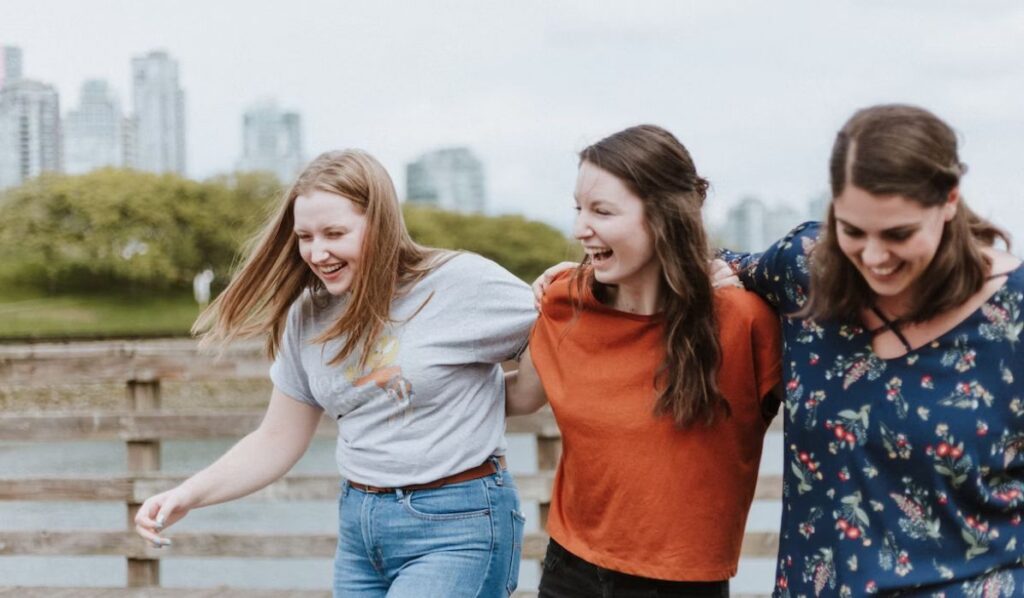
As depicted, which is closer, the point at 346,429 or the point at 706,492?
the point at 706,492

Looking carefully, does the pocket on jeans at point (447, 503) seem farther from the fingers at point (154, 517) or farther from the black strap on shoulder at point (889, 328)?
the black strap on shoulder at point (889, 328)

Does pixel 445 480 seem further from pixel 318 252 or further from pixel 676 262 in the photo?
pixel 676 262

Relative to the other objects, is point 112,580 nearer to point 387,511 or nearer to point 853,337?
point 387,511

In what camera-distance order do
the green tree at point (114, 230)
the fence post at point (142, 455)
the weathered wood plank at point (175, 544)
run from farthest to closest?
the green tree at point (114, 230)
the fence post at point (142, 455)
the weathered wood plank at point (175, 544)

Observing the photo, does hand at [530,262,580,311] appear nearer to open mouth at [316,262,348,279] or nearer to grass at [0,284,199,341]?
open mouth at [316,262,348,279]

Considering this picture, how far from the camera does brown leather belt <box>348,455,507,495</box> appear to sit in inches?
90.3

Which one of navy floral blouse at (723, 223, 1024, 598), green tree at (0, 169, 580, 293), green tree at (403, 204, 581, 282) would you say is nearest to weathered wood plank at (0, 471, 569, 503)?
navy floral blouse at (723, 223, 1024, 598)

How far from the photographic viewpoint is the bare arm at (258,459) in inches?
96.6

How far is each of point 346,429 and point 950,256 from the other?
3.87ft

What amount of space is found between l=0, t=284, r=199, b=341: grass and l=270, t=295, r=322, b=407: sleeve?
4075cm

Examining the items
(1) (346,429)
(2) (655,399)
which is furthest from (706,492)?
(1) (346,429)

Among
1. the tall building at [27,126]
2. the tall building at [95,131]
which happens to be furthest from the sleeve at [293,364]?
the tall building at [95,131]

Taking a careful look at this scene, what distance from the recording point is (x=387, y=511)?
229cm

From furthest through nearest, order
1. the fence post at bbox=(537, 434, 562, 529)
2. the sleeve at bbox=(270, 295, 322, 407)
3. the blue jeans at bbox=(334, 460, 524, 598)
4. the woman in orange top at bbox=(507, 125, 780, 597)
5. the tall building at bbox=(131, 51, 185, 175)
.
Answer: the tall building at bbox=(131, 51, 185, 175)
the fence post at bbox=(537, 434, 562, 529)
the sleeve at bbox=(270, 295, 322, 407)
the blue jeans at bbox=(334, 460, 524, 598)
the woman in orange top at bbox=(507, 125, 780, 597)
